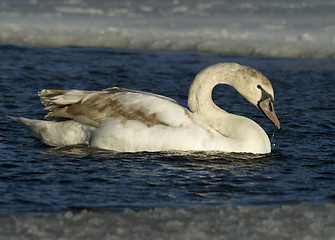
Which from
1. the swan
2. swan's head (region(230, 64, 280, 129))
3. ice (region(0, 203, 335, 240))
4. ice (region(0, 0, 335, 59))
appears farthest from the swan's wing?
ice (region(0, 0, 335, 59))

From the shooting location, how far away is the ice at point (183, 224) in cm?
506

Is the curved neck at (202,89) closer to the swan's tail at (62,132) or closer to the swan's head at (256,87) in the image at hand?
the swan's head at (256,87)

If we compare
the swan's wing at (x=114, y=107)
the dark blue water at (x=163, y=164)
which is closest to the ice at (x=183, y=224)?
the dark blue water at (x=163, y=164)

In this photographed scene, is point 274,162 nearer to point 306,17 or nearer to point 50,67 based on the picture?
point 50,67

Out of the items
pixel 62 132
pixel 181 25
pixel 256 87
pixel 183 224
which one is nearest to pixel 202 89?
pixel 256 87

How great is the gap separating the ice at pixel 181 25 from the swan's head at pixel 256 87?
6.69 m

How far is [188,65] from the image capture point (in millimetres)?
13570

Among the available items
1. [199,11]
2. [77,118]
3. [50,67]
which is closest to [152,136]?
[77,118]

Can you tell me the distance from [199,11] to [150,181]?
12.4 m

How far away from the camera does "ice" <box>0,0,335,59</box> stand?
15.1 m

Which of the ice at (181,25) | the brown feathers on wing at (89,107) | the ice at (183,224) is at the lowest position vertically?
the ice at (183,224)

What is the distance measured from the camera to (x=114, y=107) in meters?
8.02

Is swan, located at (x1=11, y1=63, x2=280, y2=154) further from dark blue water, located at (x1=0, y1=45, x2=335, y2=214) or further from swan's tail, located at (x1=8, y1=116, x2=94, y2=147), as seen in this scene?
dark blue water, located at (x1=0, y1=45, x2=335, y2=214)

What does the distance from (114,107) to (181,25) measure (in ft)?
29.5
